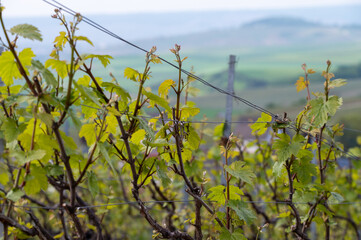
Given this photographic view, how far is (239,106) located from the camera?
2373 millimetres

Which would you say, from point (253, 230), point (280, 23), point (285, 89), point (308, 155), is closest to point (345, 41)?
point (280, 23)

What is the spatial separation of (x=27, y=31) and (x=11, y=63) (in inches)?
5.7

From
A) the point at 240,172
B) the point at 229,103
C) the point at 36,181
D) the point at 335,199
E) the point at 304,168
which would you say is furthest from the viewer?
the point at 229,103

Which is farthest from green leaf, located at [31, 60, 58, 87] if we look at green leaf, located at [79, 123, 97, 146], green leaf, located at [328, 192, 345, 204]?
green leaf, located at [328, 192, 345, 204]

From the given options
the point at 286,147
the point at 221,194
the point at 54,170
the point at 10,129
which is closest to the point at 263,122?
the point at 286,147

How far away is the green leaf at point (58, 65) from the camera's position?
121 centimetres

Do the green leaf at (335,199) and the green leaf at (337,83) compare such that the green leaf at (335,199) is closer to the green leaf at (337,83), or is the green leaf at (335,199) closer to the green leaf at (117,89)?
the green leaf at (337,83)

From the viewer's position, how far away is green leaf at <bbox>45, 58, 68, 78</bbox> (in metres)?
1.21

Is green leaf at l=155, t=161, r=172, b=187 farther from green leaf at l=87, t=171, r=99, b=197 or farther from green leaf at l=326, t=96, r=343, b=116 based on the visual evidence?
green leaf at l=326, t=96, r=343, b=116

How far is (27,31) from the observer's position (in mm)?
1111

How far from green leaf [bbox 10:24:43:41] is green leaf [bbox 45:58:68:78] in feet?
0.33

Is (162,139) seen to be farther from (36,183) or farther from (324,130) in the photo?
(324,130)

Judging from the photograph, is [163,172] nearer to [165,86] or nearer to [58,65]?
[165,86]

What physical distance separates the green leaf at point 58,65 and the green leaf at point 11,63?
62mm
